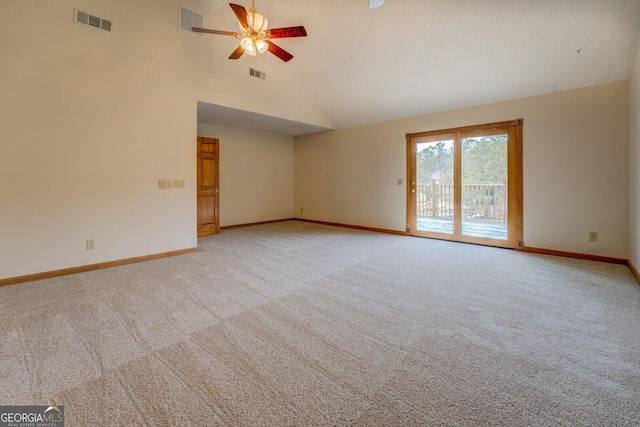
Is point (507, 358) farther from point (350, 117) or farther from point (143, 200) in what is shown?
point (350, 117)

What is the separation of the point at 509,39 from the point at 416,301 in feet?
11.7

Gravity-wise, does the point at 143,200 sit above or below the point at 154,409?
above

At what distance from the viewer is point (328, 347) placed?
1996 mm

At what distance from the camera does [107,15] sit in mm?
3785

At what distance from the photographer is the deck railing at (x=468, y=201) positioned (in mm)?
5016

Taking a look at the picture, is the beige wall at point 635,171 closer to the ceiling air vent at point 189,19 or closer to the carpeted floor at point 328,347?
the carpeted floor at point 328,347

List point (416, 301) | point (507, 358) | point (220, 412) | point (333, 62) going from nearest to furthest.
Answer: point (220, 412) < point (507, 358) < point (416, 301) < point (333, 62)

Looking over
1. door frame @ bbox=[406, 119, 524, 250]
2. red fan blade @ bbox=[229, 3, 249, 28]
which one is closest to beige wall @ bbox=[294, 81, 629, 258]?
door frame @ bbox=[406, 119, 524, 250]

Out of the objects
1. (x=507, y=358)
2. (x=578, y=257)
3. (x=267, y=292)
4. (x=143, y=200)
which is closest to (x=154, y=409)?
(x=267, y=292)

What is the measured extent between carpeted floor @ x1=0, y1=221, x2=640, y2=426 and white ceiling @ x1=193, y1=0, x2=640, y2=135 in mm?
2787

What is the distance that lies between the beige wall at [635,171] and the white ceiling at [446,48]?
0.42 m

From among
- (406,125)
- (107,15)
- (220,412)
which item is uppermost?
(107,15)

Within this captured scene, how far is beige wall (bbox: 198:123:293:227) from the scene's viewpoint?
7.10m

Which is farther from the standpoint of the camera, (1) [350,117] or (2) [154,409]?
(1) [350,117]
